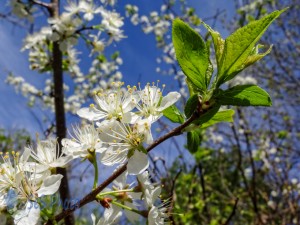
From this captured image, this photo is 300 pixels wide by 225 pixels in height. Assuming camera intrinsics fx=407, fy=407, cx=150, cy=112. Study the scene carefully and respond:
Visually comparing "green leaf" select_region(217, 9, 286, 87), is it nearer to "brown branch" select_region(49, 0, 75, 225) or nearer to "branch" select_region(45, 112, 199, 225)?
"branch" select_region(45, 112, 199, 225)

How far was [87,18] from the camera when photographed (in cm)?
288

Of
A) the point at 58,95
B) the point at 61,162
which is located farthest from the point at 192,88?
the point at 58,95

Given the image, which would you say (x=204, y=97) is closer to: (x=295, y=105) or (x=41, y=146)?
(x=41, y=146)

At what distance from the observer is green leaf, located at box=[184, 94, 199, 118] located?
2.98ft

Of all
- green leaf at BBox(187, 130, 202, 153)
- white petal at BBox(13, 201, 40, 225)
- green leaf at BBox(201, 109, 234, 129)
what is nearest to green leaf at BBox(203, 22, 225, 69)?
green leaf at BBox(201, 109, 234, 129)

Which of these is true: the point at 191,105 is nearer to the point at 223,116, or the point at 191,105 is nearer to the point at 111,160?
the point at 223,116

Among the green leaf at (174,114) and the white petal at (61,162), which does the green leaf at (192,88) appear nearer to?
the green leaf at (174,114)

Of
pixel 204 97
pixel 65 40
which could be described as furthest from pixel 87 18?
pixel 204 97

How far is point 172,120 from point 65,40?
75.4 inches

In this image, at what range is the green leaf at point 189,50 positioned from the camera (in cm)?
86

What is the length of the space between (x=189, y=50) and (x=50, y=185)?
17.7 inches

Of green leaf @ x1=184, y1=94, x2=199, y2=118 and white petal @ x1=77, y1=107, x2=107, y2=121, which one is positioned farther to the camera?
white petal @ x1=77, y1=107, x2=107, y2=121

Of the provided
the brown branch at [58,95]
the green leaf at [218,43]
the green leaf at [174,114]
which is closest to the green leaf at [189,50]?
the green leaf at [218,43]

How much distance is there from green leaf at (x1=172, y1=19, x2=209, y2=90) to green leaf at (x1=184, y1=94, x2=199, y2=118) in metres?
0.05
